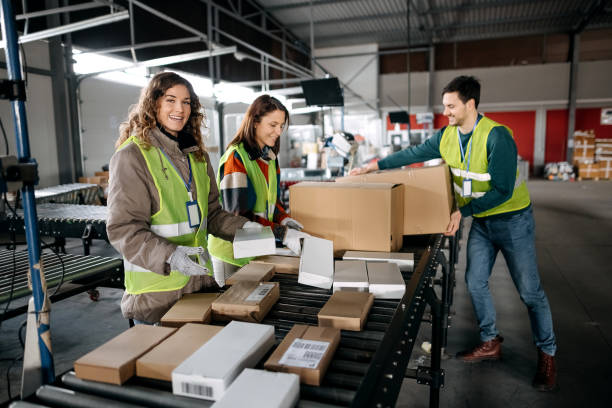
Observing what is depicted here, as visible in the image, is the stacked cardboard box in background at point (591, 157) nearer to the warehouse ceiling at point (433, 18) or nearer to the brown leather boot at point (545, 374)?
the warehouse ceiling at point (433, 18)

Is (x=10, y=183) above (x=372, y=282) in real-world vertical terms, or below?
above

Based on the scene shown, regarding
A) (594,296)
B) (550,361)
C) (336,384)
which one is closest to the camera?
(336,384)

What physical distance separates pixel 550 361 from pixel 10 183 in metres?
2.66

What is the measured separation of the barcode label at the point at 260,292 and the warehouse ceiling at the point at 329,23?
6110 millimetres

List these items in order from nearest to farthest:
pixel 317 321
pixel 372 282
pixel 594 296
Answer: pixel 317 321 < pixel 372 282 < pixel 594 296

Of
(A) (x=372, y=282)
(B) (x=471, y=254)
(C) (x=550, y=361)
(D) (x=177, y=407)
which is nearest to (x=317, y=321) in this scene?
(A) (x=372, y=282)

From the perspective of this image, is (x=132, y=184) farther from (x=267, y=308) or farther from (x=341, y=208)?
(x=341, y=208)

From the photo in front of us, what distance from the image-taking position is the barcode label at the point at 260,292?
1.27 m

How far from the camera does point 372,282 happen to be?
1.42 metres

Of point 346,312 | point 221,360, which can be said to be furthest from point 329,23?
point 221,360

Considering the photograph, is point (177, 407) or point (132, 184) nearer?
point (177, 407)

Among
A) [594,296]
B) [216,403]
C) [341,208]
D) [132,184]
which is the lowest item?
[594,296]

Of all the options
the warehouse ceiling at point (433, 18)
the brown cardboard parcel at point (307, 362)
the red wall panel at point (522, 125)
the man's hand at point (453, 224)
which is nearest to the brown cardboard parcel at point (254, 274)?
the brown cardboard parcel at point (307, 362)

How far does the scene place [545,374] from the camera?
230 cm
